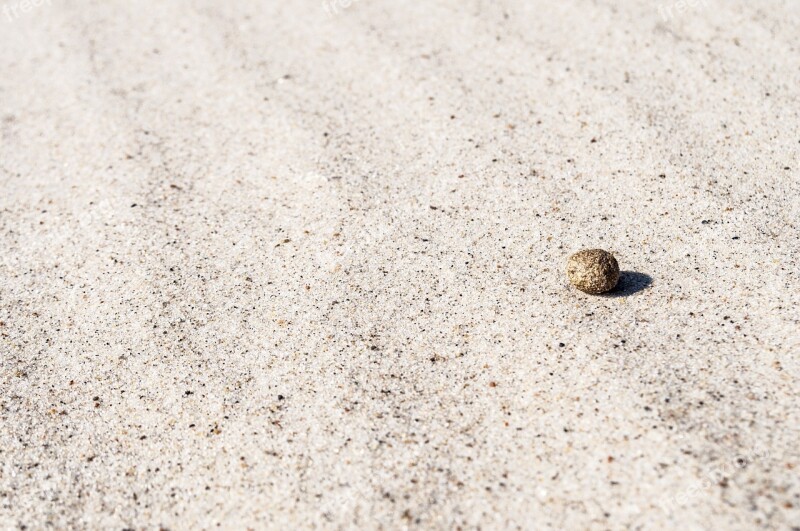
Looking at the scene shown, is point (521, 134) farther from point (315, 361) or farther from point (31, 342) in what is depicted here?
point (31, 342)

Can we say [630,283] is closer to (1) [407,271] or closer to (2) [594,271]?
(2) [594,271]

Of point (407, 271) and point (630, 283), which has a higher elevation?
point (630, 283)

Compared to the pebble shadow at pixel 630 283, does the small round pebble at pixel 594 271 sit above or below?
above

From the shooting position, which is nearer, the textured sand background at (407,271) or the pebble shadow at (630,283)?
the textured sand background at (407,271)

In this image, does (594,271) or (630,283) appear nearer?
(594,271)

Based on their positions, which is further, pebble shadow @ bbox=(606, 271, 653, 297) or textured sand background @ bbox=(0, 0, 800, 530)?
pebble shadow @ bbox=(606, 271, 653, 297)

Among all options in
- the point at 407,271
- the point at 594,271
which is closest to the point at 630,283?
the point at 594,271
